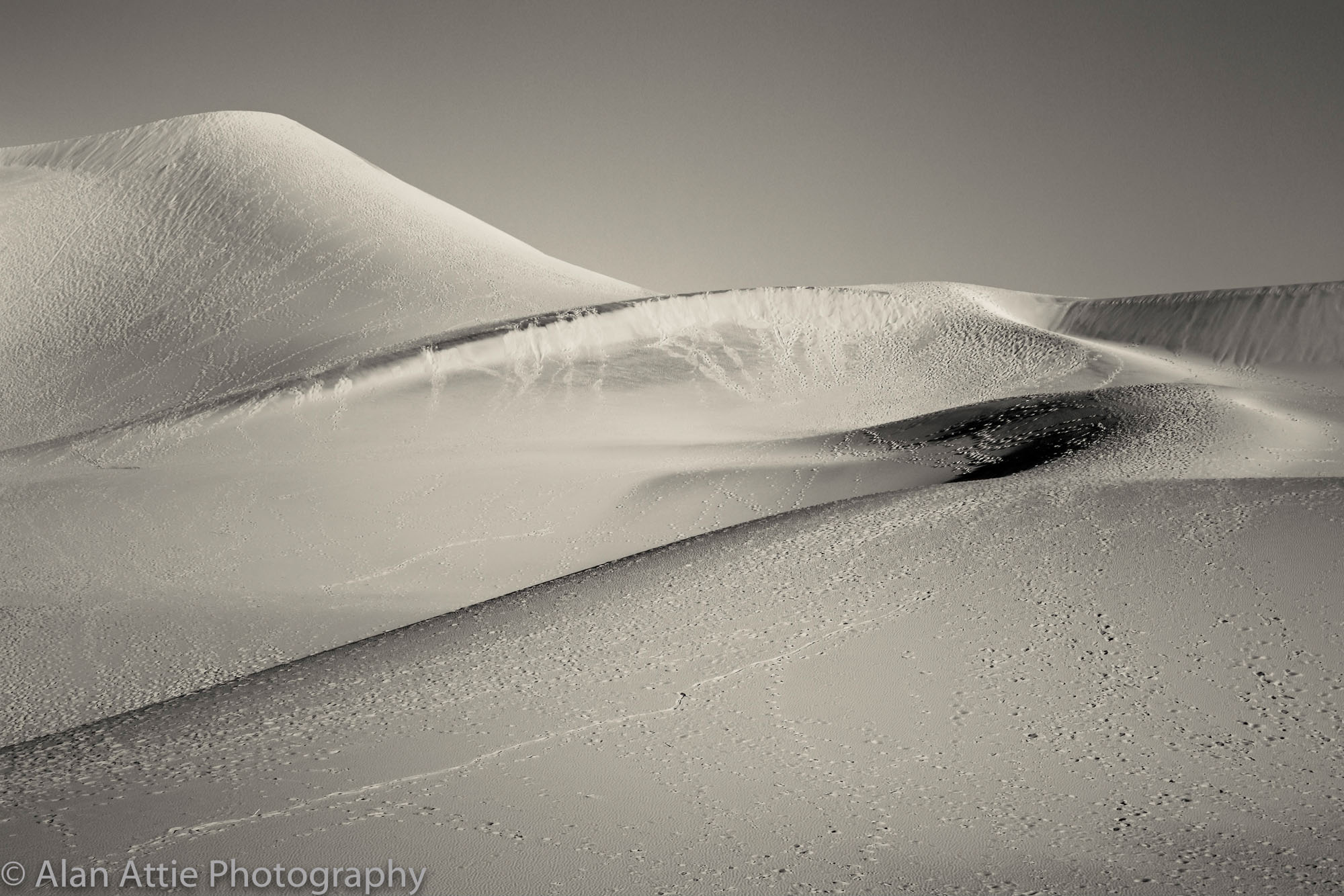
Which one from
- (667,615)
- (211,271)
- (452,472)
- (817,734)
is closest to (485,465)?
(452,472)

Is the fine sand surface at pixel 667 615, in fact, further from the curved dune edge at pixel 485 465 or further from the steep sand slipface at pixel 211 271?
the steep sand slipface at pixel 211 271

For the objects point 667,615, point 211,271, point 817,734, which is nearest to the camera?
point 817,734

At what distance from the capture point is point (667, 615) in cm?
852

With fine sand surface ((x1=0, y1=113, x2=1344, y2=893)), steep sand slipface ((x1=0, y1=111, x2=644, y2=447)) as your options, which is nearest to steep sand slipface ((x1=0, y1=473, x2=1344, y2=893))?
fine sand surface ((x1=0, y1=113, x2=1344, y2=893))

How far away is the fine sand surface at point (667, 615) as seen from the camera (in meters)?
5.46

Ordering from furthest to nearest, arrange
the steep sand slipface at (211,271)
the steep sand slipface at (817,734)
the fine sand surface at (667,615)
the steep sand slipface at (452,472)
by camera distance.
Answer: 1. the steep sand slipface at (211,271)
2. the steep sand slipface at (452,472)
3. the fine sand surface at (667,615)
4. the steep sand slipface at (817,734)

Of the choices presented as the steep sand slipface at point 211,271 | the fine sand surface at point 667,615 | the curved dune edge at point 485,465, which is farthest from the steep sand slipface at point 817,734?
the steep sand slipface at point 211,271

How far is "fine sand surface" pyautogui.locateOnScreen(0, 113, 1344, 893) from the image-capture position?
5.46m

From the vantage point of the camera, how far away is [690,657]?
768 cm

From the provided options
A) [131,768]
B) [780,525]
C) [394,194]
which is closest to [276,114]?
[394,194]

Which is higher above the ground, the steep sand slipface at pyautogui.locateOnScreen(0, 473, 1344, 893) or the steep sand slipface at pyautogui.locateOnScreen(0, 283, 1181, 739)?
the steep sand slipface at pyautogui.locateOnScreen(0, 283, 1181, 739)

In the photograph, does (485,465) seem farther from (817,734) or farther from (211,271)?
(211,271)

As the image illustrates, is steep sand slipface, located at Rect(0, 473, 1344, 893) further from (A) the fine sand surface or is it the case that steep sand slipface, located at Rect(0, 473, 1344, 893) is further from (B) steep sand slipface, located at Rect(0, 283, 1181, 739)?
(B) steep sand slipface, located at Rect(0, 283, 1181, 739)

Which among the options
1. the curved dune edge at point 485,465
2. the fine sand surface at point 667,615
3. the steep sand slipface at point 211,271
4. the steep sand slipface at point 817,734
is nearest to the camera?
the steep sand slipface at point 817,734
